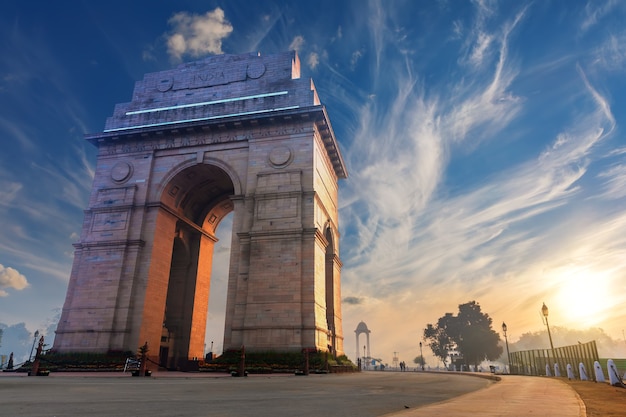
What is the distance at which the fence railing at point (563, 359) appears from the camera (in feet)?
57.8

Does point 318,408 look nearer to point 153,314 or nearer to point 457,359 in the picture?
point 153,314

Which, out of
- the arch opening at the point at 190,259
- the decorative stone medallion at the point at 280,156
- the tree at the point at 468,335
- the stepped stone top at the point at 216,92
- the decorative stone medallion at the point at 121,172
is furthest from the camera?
the tree at the point at 468,335

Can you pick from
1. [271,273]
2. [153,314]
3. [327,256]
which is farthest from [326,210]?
[153,314]

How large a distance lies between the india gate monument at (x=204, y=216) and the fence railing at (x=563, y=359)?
12330 mm

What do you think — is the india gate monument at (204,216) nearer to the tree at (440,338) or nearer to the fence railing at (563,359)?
the fence railing at (563,359)

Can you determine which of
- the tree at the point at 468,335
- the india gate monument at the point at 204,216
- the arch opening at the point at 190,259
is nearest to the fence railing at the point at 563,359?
the india gate monument at the point at 204,216

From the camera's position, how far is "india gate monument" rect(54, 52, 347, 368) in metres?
22.5

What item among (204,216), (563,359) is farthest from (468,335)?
(204,216)

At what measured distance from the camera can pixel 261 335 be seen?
21.2m

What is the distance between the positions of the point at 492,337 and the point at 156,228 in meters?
56.0

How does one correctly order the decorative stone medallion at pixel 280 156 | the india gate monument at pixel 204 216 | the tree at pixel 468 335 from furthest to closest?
the tree at pixel 468 335 → the decorative stone medallion at pixel 280 156 → the india gate monument at pixel 204 216

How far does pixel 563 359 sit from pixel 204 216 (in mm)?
26176

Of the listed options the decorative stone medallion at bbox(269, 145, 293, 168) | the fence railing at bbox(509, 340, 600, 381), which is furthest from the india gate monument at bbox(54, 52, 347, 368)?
the fence railing at bbox(509, 340, 600, 381)

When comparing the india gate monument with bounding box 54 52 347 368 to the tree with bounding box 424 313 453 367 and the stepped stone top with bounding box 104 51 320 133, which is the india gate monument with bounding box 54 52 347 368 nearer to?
the stepped stone top with bounding box 104 51 320 133
